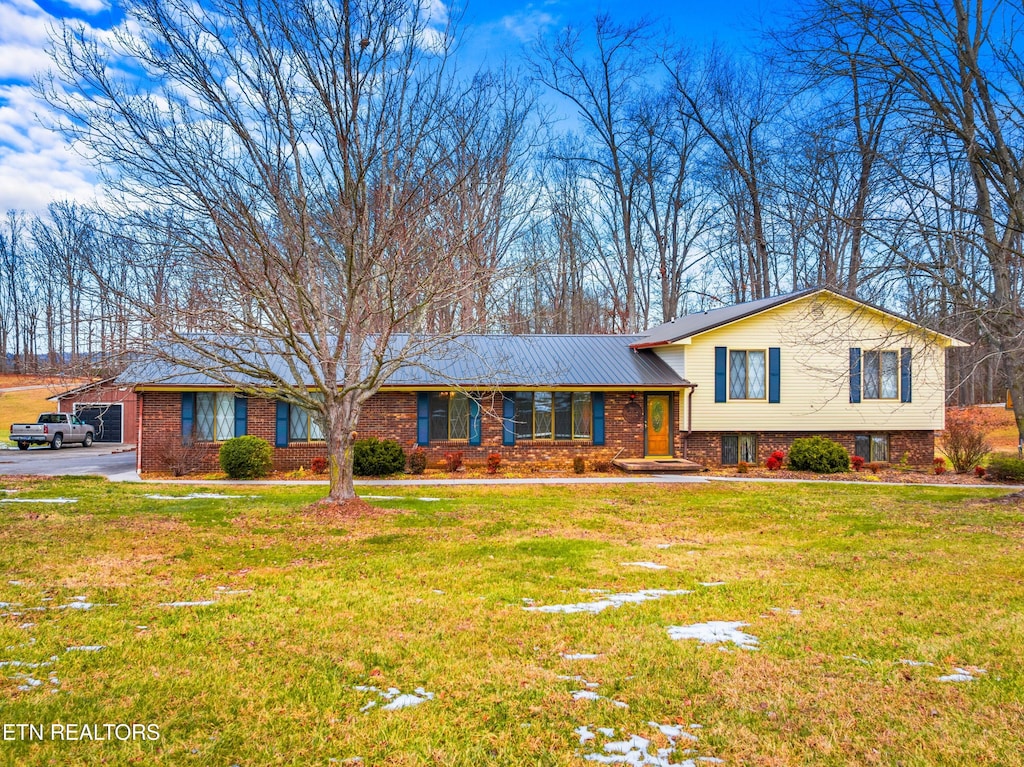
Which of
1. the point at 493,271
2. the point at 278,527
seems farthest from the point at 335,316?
the point at 278,527

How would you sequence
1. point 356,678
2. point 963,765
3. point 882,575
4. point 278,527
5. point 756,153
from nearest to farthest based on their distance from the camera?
point 963,765 < point 356,678 < point 882,575 < point 278,527 < point 756,153

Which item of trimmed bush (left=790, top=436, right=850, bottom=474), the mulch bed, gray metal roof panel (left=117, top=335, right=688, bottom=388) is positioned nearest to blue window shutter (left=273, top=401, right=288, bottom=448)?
gray metal roof panel (left=117, top=335, right=688, bottom=388)

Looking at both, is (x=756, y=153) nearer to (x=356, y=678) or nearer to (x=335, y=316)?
(x=335, y=316)

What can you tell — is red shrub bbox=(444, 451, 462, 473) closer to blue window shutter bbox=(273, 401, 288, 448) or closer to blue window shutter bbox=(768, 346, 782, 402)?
blue window shutter bbox=(273, 401, 288, 448)

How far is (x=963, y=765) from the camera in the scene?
3.34 metres

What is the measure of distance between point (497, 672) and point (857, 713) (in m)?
2.16

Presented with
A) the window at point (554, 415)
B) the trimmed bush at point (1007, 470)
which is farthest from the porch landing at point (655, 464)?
the trimmed bush at point (1007, 470)

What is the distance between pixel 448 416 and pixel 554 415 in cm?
299

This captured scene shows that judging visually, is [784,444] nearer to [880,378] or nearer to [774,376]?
[774,376]

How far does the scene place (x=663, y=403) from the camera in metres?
19.8

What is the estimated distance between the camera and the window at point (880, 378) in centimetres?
2005

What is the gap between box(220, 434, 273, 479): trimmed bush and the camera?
16.4 metres

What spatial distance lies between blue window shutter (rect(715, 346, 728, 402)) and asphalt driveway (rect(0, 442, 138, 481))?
50.8 ft

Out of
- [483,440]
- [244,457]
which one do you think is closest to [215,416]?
[244,457]
